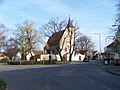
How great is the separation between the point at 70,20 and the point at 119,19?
54523 mm

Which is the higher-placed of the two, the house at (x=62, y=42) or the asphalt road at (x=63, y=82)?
the house at (x=62, y=42)

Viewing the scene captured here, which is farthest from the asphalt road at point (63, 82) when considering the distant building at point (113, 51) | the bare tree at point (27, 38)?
the bare tree at point (27, 38)

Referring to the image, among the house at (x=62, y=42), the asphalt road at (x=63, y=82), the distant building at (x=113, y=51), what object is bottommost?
the asphalt road at (x=63, y=82)

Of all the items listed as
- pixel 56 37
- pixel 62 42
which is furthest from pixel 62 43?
pixel 56 37

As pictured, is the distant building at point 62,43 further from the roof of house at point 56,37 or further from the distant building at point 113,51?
the distant building at point 113,51

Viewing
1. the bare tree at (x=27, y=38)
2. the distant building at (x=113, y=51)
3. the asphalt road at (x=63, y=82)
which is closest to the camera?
the asphalt road at (x=63, y=82)

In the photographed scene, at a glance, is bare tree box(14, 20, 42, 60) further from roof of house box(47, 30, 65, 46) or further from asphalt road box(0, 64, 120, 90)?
asphalt road box(0, 64, 120, 90)

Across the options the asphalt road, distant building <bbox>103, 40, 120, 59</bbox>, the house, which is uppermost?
the house

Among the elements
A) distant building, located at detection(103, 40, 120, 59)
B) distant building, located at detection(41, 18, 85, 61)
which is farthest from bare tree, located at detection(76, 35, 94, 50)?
distant building, located at detection(103, 40, 120, 59)

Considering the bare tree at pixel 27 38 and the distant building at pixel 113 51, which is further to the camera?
the bare tree at pixel 27 38

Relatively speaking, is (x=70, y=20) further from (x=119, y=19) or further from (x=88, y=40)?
(x=119, y=19)

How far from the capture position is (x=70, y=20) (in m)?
110

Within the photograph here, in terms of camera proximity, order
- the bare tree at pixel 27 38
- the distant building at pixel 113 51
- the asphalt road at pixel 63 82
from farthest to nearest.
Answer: the bare tree at pixel 27 38 → the distant building at pixel 113 51 → the asphalt road at pixel 63 82

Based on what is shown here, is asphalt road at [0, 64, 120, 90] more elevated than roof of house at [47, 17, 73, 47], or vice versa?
roof of house at [47, 17, 73, 47]
